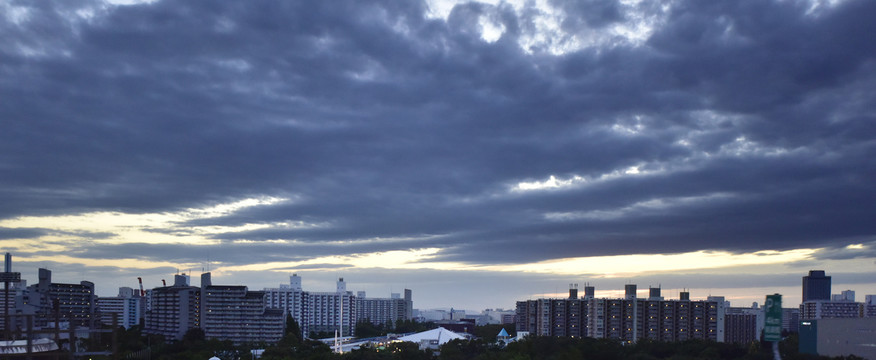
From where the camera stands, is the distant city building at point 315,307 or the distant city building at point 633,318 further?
the distant city building at point 315,307

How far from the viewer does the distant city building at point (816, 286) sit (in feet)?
607

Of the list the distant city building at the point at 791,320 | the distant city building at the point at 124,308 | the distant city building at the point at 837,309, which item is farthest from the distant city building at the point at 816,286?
the distant city building at the point at 124,308

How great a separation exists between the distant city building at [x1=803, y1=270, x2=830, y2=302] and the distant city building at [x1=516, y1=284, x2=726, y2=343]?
4573 inches

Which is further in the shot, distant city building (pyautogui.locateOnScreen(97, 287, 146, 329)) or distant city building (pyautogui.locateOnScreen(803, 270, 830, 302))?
distant city building (pyautogui.locateOnScreen(803, 270, 830, 302))

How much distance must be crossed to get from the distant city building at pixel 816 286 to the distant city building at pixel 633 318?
116 m

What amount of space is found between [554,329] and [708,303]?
2349cm

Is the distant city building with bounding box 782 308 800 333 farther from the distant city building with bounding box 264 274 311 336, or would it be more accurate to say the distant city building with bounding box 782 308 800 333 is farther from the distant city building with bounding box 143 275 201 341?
the distant city building with bounding box 143 275 201 341

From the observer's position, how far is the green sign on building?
6.37 metres

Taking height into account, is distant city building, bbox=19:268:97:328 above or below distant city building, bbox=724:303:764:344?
above

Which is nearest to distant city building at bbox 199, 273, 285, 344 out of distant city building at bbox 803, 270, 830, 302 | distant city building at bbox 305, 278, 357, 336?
distant city building at bbox 305, 278, 357, 336

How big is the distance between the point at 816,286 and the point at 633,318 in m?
126

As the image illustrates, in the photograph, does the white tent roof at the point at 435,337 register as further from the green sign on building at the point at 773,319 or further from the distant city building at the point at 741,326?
the green sign on building at the point at 773,319

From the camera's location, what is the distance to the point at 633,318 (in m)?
90.8

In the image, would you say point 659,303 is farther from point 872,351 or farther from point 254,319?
point 254,319
